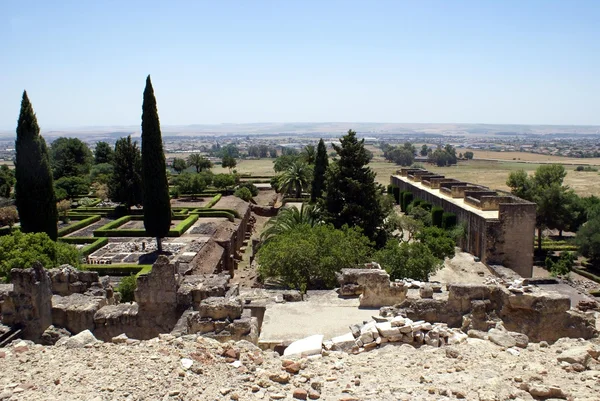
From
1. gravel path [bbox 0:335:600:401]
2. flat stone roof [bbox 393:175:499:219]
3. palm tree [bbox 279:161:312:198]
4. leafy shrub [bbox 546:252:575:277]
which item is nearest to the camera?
gravel path [bbox 0:335:600:401]

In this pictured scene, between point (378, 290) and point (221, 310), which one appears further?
point (378, 290)

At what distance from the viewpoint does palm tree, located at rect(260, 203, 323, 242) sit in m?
24.8

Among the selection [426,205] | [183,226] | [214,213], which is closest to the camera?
[183,226]

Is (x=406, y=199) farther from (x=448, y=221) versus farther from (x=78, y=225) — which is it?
(x=78, y=225)

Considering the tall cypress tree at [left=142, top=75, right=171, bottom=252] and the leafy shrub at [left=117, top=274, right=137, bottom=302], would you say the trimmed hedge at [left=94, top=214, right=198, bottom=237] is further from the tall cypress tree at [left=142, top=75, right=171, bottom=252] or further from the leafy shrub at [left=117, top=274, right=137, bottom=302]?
the leafy shrub at [left=117, top=274, right=137, bottom=302]

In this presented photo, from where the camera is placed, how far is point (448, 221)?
30.1 metres

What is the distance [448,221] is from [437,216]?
4.87ft

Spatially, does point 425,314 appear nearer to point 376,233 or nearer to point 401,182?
point 376,233

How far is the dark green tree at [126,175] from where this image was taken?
39.7 metres

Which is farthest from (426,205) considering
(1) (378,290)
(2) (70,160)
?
(2) (70,160)

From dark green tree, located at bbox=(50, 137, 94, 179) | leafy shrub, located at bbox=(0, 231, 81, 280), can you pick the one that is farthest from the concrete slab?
dark green tree, located at bbox=(50, 137, 94, 179)

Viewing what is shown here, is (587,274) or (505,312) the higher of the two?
(505,312)

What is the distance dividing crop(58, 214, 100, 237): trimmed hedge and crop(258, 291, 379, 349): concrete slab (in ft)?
80.1

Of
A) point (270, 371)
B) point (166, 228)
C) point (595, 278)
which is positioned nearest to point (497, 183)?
point (595, 278)
